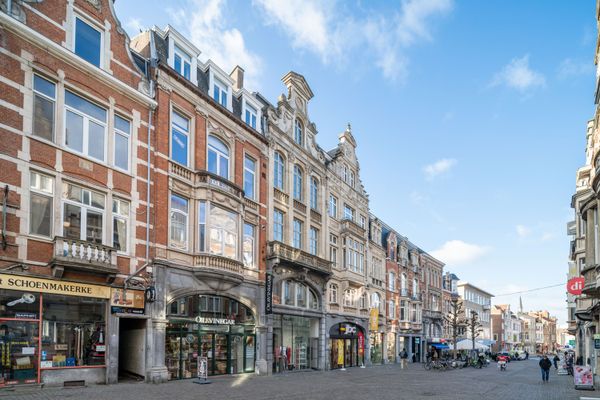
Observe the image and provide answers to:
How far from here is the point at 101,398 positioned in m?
14.3

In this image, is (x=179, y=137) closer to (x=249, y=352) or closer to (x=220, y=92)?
(x=220, y=92)

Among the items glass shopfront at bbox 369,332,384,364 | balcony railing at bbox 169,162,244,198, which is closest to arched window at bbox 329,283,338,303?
glass shopfront at bbox 369,332,384,364

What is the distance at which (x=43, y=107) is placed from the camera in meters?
16.7

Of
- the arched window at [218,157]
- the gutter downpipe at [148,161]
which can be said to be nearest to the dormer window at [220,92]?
the arched window at [218,157]

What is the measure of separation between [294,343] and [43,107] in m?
19.9

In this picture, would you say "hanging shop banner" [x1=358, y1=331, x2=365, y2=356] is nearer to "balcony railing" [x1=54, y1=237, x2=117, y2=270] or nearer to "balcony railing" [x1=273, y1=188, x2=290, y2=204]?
"balcony railing" [x1=273, y1=188, x2=290, y2=204]

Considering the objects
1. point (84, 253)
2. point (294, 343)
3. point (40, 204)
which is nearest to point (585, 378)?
point (294, 343)

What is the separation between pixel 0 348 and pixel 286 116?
2062cm

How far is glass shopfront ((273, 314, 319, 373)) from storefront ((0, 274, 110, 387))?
12.3 m

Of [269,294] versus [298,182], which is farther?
[298,182]

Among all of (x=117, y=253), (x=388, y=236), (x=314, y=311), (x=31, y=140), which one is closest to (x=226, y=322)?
(x=117, y=253)

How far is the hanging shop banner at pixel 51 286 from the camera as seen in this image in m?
14.9

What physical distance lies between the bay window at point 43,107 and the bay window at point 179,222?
20.0 ft

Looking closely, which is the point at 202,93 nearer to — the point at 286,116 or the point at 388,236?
the point at 286,116
